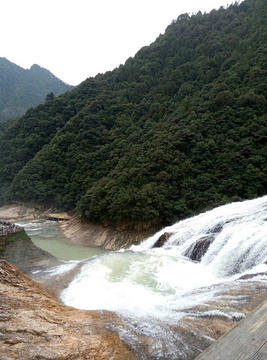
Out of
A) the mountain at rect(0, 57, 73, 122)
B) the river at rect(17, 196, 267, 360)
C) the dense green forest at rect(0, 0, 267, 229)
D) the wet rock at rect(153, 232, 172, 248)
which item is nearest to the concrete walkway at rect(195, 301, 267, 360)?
the river at rect(17, 196, 267, 360)

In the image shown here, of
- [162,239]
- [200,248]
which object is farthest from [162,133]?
[200,248]

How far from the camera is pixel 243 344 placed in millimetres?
1742

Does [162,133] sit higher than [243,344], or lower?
higher

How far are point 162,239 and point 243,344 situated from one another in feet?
55.3

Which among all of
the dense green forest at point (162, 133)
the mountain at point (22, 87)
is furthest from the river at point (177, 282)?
the mountain at point (22, 87)

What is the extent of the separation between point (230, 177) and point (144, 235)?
31.8 feet

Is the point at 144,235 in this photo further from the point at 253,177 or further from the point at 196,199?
the point at 253,177

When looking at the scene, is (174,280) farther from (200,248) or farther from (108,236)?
(108,236)

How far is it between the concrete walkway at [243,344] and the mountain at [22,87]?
101 meters

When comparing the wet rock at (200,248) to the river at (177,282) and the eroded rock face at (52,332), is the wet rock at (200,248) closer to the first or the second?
the river at (177,282)

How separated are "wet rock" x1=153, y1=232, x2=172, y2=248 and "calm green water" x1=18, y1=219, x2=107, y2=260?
171 inches

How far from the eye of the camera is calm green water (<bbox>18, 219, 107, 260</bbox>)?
63.8ft

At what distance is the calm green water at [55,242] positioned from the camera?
63.8ft

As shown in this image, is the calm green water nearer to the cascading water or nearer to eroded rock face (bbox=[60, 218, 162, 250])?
eroded rock face (bbox=[60, 218, 162, 250])
